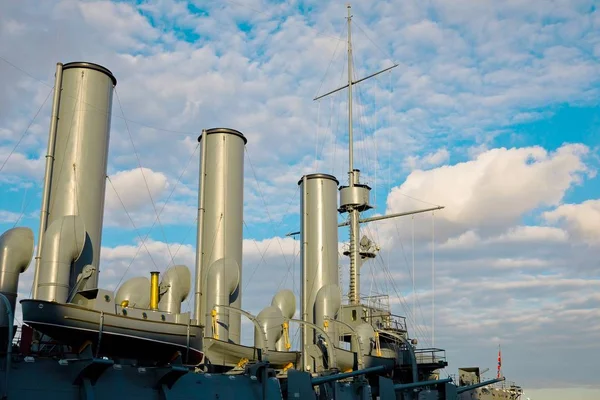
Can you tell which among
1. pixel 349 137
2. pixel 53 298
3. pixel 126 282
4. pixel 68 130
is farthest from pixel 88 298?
pixel 349 137

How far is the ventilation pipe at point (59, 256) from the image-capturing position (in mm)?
22766

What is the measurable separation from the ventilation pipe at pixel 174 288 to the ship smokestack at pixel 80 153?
11.6 ft

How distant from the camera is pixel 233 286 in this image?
30.0 metres

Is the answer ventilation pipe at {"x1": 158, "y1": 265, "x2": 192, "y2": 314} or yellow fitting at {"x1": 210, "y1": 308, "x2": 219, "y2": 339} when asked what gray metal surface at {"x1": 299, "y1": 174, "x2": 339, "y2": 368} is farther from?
ventilation pipe at {"x1": 158, "y1": 265, "x2": 192, "y2": 314}

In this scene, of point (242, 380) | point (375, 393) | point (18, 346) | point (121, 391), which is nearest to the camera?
point (121, 391)

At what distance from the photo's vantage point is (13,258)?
22.2 metres

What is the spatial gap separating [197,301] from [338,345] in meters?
10.0

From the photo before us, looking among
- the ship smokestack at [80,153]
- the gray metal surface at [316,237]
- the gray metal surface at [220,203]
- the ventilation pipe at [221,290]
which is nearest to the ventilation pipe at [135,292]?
the ship smokestack at [80,153]

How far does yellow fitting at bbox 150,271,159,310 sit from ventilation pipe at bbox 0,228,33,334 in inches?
174

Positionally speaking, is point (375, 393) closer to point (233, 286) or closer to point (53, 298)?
point (233, 286)

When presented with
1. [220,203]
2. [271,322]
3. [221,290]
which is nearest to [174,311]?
[221,290]

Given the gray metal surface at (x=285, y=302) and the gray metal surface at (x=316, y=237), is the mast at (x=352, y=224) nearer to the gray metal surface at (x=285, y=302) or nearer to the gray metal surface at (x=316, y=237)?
the gray metal surface at (x=316, y=237)

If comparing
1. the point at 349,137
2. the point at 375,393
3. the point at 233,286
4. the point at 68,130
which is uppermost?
the point at 349,137

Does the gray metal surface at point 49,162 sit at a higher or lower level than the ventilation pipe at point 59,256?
higher
